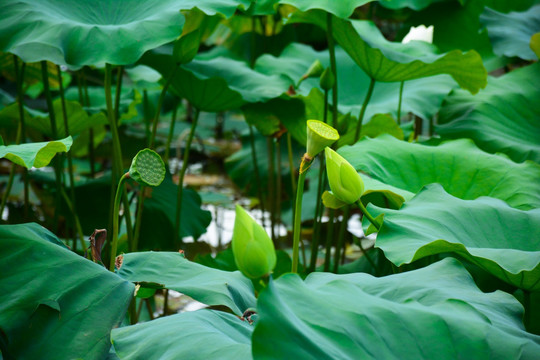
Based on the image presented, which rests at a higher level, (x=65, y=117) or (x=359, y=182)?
(x=359, y=182)

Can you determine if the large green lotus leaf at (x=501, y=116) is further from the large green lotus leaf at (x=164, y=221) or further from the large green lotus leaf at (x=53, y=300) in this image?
the large green lotus leaf at (x=53, y=300)

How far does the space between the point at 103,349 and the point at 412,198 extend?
0.45 metres

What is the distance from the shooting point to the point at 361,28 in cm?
150

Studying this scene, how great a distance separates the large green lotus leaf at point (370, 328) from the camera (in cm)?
46

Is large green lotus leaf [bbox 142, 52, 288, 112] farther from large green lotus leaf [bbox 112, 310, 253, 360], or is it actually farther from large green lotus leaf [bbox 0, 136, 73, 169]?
large green lotus leaf [bbox 112, 310, 253, 360]

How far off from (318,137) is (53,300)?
0.36m

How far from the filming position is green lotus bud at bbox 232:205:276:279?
1.88 feet

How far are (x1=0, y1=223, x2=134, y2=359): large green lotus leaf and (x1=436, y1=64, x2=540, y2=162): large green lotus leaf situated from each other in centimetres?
91

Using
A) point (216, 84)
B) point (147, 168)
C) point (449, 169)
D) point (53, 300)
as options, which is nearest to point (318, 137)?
point (147, 168)

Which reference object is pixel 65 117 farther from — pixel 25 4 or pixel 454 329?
pixel 454 329

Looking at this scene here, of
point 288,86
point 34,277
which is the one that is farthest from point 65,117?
point 34,277

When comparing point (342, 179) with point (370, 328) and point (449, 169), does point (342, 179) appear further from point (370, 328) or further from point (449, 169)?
A: point (449, 169)

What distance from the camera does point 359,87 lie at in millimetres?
1713

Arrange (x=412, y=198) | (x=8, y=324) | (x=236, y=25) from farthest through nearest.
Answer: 1. (x=236, y=25)
2. (x=412, y=198)
3. (x=8, y=324)
